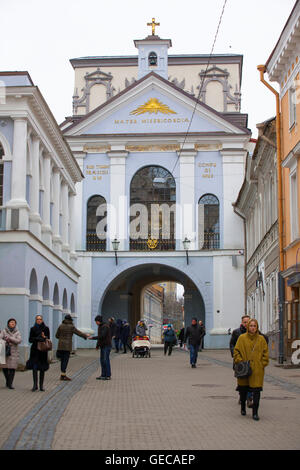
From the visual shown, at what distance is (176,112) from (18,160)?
19.8 meters

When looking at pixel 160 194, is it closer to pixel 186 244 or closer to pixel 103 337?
pixel 186 244

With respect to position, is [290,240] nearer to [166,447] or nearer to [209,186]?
[166,447]

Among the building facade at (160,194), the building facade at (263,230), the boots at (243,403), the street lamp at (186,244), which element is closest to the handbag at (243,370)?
the boots at (243,403)

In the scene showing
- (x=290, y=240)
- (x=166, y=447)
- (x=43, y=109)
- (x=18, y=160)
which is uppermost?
(x=43, y=109)

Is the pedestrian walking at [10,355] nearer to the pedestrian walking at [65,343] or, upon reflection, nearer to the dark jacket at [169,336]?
the pedestrian walking at [65,343]

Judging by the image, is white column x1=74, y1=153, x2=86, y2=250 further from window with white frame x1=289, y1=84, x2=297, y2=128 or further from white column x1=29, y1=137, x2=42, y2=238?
window with white frame x1=289, y1=84, x2=297, y2=128

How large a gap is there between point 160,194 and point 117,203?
242 cm

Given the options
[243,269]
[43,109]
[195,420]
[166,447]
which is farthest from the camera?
[243,269]

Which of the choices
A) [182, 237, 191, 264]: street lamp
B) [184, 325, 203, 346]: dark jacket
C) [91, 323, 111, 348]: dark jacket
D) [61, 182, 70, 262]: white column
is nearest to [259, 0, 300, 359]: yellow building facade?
[184, 325, 203, 346]: dark jacket

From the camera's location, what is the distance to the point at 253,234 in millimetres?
35812

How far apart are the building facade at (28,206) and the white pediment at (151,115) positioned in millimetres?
11700

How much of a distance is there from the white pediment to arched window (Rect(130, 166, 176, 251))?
2.38 m
